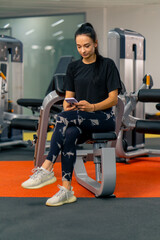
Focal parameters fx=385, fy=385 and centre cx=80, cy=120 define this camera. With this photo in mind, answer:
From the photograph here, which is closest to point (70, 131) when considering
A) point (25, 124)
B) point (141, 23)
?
point (25, 124)

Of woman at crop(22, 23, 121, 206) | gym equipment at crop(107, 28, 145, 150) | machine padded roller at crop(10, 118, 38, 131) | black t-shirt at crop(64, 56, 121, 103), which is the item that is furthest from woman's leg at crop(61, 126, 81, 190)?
machine padded roller at crop(10, 118, 38, 131)

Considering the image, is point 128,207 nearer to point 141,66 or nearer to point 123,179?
point 123,179

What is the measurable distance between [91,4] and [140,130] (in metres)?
5.05

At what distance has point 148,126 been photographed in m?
3.61

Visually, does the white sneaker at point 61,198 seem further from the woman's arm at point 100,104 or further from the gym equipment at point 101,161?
the woman's arm at point 100,104

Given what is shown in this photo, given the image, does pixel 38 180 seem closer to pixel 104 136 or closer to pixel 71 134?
pixel 71 134

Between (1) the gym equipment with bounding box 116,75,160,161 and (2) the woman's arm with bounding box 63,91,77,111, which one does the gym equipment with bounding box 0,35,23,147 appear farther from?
(2) the woman's arm with bounding box 63,91,77,111

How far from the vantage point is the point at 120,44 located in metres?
3.83

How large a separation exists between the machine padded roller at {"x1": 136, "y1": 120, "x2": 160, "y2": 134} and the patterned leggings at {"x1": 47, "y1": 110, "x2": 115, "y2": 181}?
1.29m

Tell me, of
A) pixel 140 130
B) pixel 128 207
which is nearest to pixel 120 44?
pixel 140 130

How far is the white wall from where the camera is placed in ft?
26.6

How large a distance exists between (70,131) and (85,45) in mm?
554

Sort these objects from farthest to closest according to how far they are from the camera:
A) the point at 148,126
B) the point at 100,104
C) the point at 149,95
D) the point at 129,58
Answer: the point at 129,58
the point at 148,126
the point at 149,95
the point at 100,104

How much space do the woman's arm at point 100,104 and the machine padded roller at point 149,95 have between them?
0.94 meters
